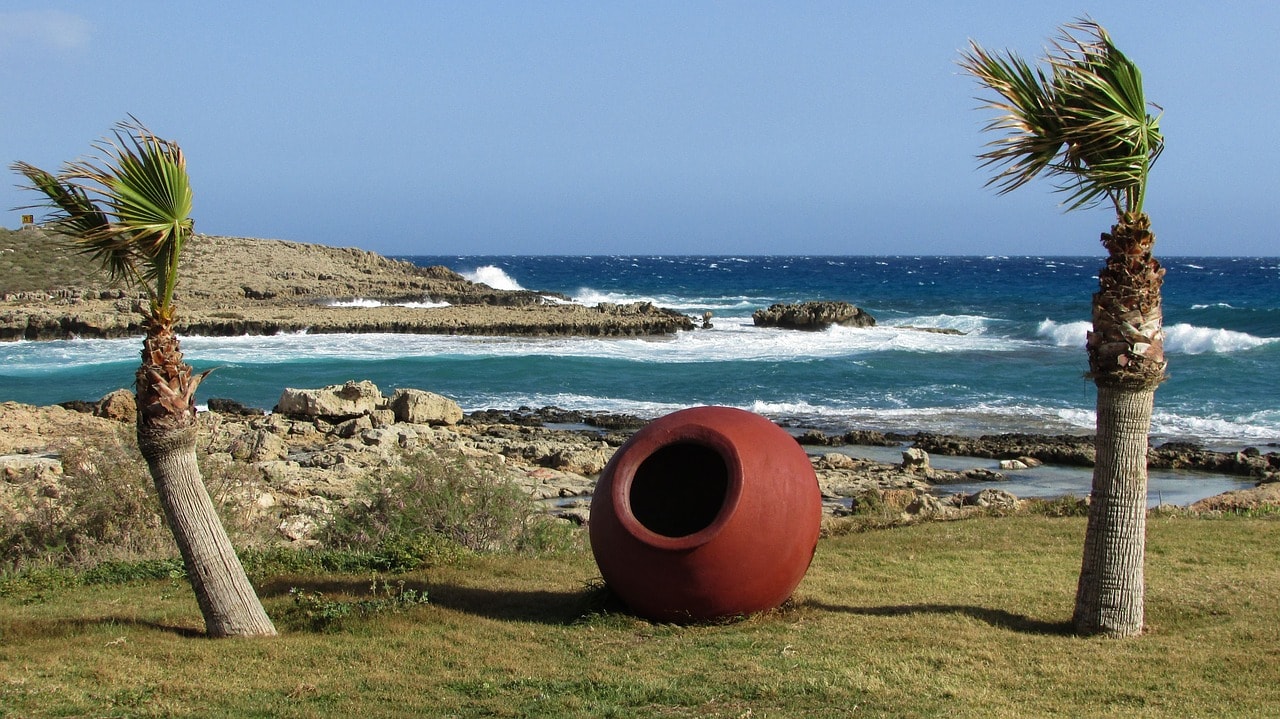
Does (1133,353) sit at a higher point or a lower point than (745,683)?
higher

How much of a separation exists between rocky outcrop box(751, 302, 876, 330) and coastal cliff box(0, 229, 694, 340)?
4.70m

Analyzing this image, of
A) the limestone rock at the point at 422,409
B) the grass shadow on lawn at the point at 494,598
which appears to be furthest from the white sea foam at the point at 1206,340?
the grass shadow on lawn at the point at 494,598

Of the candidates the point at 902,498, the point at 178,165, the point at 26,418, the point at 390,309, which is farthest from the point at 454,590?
the point at 390,309

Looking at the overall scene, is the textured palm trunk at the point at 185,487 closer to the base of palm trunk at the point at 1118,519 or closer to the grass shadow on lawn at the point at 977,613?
the grass shadow on lawn at the point at 977,613

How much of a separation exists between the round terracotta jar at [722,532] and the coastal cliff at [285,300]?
3367cm

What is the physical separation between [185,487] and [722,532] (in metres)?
3.92

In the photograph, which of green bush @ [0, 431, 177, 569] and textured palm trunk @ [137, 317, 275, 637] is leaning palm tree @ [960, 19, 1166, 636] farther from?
green bush @ [0, 431, 177, 569]

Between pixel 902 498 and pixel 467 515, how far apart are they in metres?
6.68

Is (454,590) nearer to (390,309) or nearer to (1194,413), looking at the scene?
(1194,413)

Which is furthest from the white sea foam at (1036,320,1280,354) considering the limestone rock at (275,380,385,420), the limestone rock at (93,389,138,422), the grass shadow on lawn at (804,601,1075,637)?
the grass shadow on lawn at (804,601,1075,637)

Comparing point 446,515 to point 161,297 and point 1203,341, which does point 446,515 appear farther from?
point 1203,341

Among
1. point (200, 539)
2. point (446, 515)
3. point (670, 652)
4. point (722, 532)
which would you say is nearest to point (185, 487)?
point (200, 539)

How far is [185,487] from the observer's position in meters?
8.33

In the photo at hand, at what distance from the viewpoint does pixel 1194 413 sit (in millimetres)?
28031
